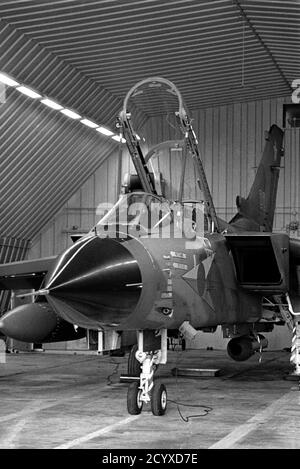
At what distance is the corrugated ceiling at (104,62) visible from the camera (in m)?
11.6

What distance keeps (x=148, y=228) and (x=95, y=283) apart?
1.29m

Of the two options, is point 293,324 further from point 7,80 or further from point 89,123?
point 89,123

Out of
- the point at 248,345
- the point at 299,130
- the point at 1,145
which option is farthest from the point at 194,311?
the point at 299,130

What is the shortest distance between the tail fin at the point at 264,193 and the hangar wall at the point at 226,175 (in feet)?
17.0

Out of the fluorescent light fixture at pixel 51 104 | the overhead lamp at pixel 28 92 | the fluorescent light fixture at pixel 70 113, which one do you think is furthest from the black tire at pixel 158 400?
the fluorescent light fixture at pixel 70 113

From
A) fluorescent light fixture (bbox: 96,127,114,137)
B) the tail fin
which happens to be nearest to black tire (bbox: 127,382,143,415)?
the tail fin

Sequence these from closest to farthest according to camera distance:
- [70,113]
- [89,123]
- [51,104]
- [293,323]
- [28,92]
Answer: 1. [293,323]
2. [28,92]
3. [51,104]
4. [70,113]
5. [89,123]

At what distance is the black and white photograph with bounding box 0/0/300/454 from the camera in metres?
6.52

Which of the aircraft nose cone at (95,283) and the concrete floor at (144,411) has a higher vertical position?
the aircraft nose cone at (95,283)

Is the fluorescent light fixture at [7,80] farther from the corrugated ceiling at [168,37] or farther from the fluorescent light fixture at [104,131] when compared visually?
the fluorescent light fixture at [104,131]

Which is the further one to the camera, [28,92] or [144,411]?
[28,92]

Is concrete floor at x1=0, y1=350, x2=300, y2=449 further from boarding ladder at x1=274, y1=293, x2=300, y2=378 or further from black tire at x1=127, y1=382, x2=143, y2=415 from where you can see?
boarding ladder at x1=274, y1=293, x2=300, y2=378

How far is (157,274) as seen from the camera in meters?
6.87

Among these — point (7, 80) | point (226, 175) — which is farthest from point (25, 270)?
point (226, 175)
